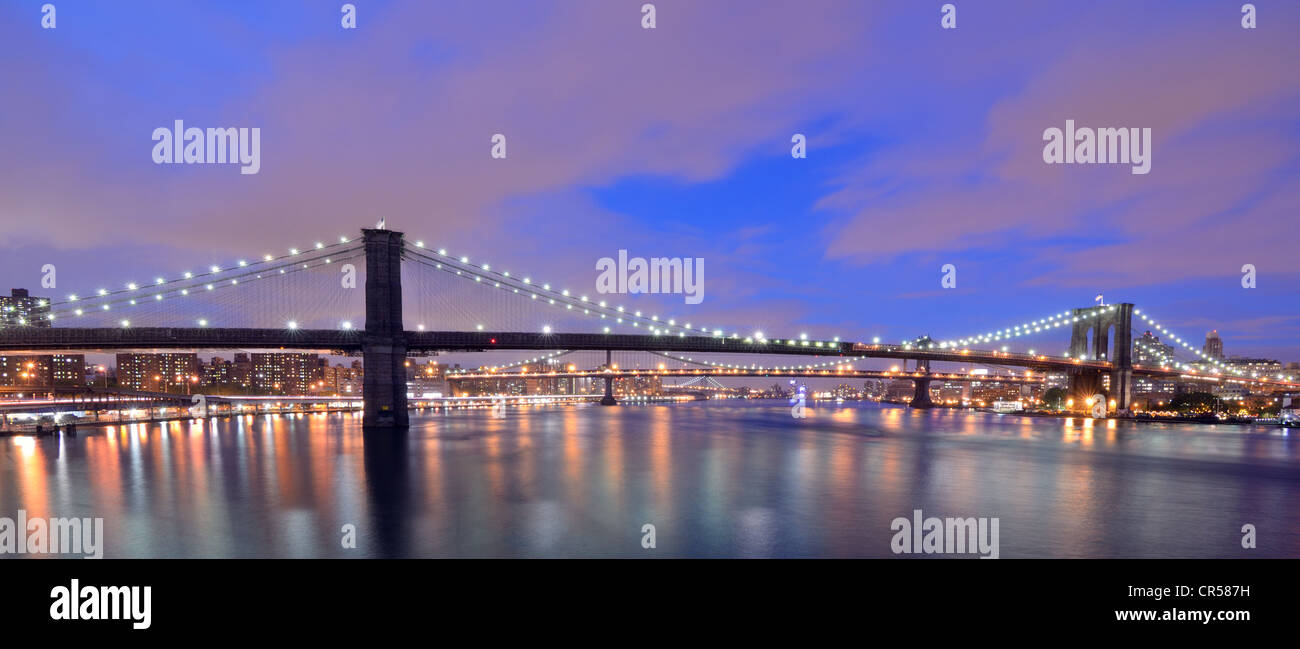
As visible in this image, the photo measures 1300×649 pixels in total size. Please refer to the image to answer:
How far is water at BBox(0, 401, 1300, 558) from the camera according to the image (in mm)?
17391

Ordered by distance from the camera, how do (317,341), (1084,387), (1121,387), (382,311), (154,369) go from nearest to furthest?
(382,311) → (317,341) → (1121,387) → (1084,387) → (154,369)

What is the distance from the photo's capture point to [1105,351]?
286 ft

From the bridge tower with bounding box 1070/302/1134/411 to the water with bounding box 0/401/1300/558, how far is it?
37.1 metres

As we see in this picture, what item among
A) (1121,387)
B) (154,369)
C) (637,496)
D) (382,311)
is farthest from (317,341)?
(154,369)

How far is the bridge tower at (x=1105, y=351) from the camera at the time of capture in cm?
7906

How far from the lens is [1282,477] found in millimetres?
30625

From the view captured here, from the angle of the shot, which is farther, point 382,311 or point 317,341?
point 317,341

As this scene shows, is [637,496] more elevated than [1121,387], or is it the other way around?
[637,496]

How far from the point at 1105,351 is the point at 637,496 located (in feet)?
314

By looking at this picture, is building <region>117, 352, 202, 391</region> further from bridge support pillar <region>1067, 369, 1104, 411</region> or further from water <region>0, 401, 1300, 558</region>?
bridge support pillar <region>1067, 369, 1104, 411</region>

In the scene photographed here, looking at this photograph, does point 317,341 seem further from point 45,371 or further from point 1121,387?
point 45,371

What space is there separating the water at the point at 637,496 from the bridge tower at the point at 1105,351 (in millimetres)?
37113

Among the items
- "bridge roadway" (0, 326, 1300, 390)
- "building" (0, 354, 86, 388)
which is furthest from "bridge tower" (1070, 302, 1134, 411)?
"building" (0, 354, 86, 388)
